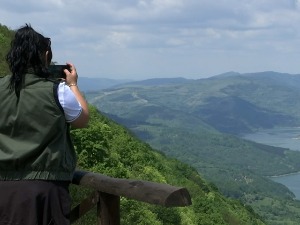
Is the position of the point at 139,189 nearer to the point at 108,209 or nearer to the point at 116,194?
the point at 116,194

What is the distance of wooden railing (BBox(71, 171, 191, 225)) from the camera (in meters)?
4.47

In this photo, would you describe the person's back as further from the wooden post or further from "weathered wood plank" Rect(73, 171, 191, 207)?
the wooden post

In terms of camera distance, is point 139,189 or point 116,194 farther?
point 116,194

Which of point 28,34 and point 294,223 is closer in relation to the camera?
point 28,34

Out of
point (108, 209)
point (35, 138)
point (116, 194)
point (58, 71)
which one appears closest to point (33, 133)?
point (35, 138)

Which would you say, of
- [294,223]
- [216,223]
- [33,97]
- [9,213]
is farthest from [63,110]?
[294,223]

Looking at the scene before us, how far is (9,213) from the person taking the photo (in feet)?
15.1

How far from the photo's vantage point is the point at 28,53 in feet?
15.4

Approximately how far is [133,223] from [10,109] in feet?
67.0

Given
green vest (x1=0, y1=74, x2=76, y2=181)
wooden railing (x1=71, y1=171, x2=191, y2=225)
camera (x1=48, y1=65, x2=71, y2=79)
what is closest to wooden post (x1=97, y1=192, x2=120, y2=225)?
wooden railing (x1=71, y1=171, x2=191, y2=225)

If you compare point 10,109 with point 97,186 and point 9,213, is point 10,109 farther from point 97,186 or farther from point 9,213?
point 97,186

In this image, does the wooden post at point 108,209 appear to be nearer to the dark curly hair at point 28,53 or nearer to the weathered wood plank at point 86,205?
the weathered wood plank at point 86,205

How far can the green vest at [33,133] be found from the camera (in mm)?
4465

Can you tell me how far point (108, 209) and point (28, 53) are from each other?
1963 mm
